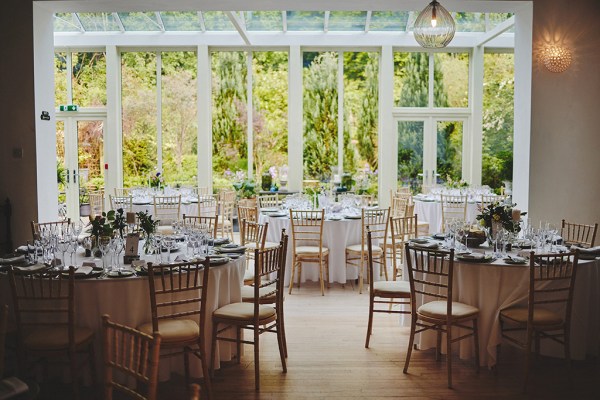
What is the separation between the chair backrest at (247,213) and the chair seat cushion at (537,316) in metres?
4.30

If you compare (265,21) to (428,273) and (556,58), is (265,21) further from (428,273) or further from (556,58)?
(428,273)

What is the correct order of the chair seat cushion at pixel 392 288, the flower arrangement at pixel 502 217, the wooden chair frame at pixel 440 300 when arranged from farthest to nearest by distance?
the flower arrangement at pixel 502 217 < the chair seat cushion at pixel 392 288 < the wooden chair frame at pixel 440 300

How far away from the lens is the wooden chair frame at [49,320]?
430 centimetres

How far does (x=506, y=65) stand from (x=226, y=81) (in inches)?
251

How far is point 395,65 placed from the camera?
13.5 meters

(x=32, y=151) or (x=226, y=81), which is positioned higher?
(x=226, y=81)

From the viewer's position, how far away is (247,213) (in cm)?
897

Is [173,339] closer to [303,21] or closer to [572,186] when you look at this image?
[572,186]

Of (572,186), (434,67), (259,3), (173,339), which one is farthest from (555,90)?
(173,339)

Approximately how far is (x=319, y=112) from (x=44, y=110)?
20.6ft

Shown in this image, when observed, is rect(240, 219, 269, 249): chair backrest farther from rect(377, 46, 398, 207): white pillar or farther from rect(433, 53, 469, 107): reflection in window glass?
rect(433, 53, 469, 107): reflection in window glass

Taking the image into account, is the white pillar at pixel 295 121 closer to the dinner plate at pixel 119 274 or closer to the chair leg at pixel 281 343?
the chair leg at pixel 281 343

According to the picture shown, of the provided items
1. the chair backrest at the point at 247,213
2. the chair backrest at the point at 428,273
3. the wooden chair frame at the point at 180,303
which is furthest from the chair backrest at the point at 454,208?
the wooden chair frame at the point at 180,303

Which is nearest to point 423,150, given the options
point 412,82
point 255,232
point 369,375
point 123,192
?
point 412,82
